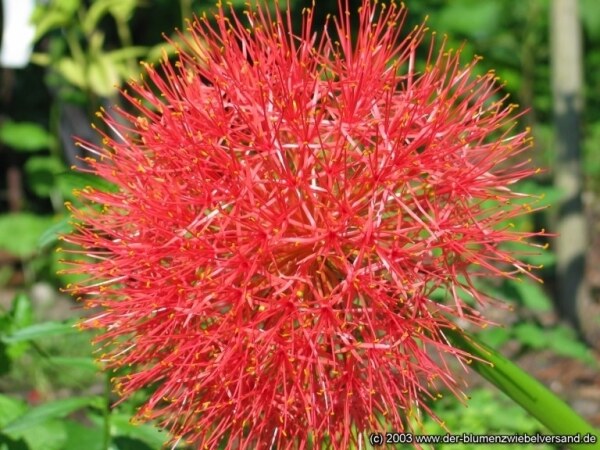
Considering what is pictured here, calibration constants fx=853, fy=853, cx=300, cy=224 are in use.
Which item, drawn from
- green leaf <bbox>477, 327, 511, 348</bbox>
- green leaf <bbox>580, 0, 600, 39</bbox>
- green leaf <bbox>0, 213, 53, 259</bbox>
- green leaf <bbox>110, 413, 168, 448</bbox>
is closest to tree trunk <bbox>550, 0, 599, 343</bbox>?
green leaf <bbox>580, 0, 600, 39</bbox>

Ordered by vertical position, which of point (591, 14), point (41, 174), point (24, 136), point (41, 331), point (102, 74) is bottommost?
point (41, 174)

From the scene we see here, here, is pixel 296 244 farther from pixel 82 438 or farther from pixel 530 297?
pixel 530 297

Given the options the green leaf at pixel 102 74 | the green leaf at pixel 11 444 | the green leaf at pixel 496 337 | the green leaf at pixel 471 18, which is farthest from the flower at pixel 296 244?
the green leaf at pixel 471 18

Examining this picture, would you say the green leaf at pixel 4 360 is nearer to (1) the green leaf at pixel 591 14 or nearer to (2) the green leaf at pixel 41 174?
(2) the green leaf at pixel 41 174

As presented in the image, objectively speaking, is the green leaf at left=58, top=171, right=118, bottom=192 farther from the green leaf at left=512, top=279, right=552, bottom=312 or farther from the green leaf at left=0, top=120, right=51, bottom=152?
the green leaf at left=0, top=120, right=51, bottom=152

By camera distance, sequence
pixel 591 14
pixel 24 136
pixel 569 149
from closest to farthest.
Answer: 1. pixel 569 149
2. pixel 591 14
3. pixel 24 136

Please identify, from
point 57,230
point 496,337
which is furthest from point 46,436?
point 496,337

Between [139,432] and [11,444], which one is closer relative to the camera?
[139,432]
